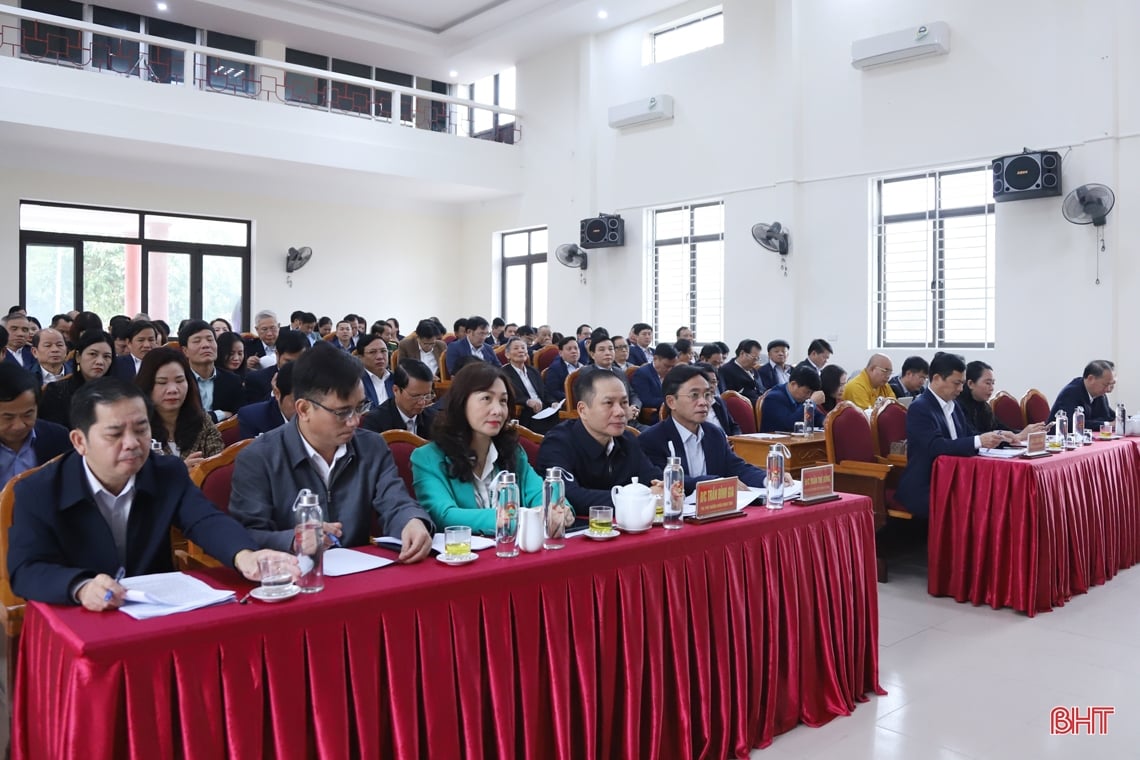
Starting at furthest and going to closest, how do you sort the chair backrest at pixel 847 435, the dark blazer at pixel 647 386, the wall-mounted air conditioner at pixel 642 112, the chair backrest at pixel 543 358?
the wall-mounted air conditioner at pixel 642 112
the chair backrest at pixel 543 358
the dark blazer at pixel 647 386
the chair backrest at pixel 847 435

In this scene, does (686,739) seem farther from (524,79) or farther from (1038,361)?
(524,79)

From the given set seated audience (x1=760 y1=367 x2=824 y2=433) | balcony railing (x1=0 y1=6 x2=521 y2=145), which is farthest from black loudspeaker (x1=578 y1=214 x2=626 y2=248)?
seated audience (x1=760 y1=367 x2=824 y2=433)

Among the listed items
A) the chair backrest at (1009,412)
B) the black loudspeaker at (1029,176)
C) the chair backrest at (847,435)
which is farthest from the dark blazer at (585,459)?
the black loudspeaker at (1029,176)

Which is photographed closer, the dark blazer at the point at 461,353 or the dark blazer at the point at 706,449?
the dark blazer at the point at 706,449

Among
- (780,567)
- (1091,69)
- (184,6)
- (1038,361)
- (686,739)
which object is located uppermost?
(184,6)

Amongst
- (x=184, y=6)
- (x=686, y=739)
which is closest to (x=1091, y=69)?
(x=686, y=739)

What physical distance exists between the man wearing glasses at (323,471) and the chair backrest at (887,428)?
3.22 m

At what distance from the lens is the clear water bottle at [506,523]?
1.86 meters

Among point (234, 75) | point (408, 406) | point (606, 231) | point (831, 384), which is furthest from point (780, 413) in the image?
point (234, 75)

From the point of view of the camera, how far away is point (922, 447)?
12.5 feet

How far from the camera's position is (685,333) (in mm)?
8875

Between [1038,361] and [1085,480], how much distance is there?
12.1ft

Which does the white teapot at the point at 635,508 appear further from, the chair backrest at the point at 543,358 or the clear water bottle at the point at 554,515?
the chair backrest at the point at 543,358

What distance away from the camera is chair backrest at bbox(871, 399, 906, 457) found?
14.8 ft
